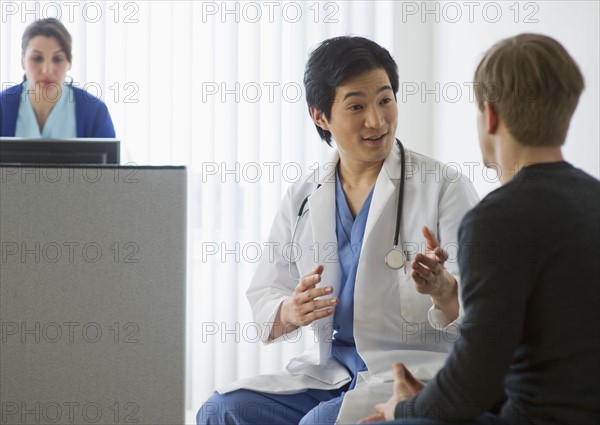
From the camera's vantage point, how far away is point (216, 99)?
334 centimetres

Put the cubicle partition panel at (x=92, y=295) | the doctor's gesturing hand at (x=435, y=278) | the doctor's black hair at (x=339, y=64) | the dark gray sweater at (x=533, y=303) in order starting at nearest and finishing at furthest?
the dark gray sweater at (x=533, y=303) < the doctor's gesturing hand at (x=435, y=278) < the cubicle partition panel at (x=92, y=295) < the doctor's black hair at (x=339, y=64)

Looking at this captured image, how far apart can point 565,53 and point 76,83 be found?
8.55ft

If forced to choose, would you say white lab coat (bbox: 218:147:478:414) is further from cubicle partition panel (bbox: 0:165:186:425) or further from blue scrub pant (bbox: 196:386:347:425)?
cubicle partition panel (bbox: 0:165:186:425)

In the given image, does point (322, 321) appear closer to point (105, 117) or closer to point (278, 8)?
point (105, 117)

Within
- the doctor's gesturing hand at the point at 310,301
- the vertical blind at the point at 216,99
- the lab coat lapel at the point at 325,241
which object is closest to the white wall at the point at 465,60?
the vertical blind at the point at 216,99

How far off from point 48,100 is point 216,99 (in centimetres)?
82

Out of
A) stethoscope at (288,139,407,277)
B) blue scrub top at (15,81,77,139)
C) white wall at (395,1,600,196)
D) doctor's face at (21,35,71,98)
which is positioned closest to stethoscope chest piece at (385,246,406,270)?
stethoscope at (288,139,407,277)

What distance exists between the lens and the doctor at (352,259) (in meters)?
1.70

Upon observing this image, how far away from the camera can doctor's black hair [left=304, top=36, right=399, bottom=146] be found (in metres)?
1.82

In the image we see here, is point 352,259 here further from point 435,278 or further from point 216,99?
point 216,99

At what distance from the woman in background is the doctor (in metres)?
1.09

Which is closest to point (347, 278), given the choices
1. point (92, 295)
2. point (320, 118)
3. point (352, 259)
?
point (352, 259)

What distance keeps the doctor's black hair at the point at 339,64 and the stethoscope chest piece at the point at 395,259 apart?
0.40 metres

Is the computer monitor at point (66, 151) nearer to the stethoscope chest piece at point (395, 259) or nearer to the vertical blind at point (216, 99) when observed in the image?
the stethoscope chest piece at point (395, 259)
